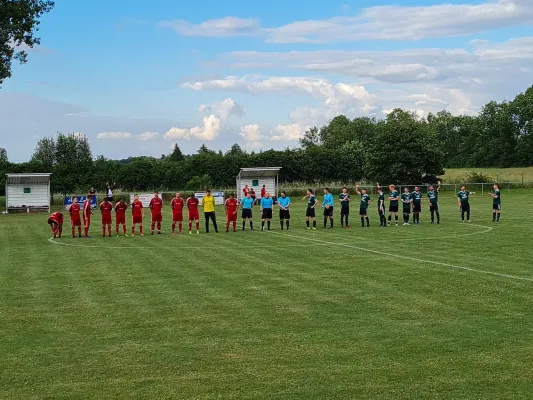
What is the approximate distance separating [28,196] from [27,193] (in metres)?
0.22

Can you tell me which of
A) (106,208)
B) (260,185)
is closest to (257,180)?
(260,185)

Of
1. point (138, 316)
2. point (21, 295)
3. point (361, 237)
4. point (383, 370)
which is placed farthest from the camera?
point (361, 237)

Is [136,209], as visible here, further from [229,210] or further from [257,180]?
[257,180]

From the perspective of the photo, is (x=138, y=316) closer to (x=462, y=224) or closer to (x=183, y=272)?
(x=183, y=272)

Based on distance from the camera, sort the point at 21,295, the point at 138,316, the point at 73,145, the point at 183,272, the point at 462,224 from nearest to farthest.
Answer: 1. the point at 138,316
2. the point at 21,295
3. the point at 183,272
4. the point at 462,224
5. the point at 73,145

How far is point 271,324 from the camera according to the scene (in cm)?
1144

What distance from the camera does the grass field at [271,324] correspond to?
8303mm

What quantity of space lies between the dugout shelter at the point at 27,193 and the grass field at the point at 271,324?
29.6 meters

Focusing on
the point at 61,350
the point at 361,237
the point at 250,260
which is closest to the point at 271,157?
the point at 361,237

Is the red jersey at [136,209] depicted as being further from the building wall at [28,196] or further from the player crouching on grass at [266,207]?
the building wall at [28,196]

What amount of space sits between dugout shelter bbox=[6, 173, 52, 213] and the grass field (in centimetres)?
2956

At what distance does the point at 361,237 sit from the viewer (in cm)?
2648

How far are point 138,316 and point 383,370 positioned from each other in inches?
199

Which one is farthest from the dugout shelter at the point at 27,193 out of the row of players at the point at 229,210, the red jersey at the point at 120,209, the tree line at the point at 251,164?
the red jersey at the point at 120,209
